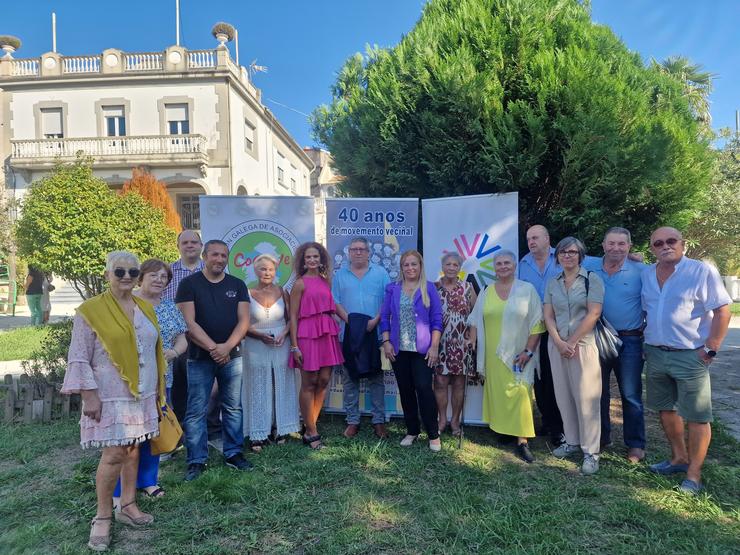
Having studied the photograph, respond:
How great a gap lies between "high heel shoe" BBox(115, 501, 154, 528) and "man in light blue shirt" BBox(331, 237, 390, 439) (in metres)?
1.95

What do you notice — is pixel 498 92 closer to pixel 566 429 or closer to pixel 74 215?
pixel 566 429

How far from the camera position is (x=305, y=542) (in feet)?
9.43

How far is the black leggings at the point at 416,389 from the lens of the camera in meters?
4.24

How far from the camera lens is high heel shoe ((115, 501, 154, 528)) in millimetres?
3076

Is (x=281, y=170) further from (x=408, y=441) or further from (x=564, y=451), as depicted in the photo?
(x=564, y=451)

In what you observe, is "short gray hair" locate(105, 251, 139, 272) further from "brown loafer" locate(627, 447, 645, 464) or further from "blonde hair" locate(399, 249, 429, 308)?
"brown loafer" locate(627, 447, 645, 464)

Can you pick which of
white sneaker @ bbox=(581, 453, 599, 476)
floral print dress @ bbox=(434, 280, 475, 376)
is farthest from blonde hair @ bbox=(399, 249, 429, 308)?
white sneaker @ bbox=(581, 453, 599, 476)

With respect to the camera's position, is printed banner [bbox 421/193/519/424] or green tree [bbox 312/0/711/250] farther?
printed banner [bbox 421/193/519/424]

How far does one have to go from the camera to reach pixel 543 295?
4258 millimetres

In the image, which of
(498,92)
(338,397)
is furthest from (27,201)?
(498,92)

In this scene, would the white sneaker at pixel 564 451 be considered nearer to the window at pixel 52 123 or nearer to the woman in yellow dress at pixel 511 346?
the woman in yellow dress at pixel 511 346

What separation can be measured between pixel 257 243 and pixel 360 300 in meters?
1.44

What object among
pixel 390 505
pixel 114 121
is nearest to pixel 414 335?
pixel 390 505

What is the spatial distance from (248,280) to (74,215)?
8.49 meters
